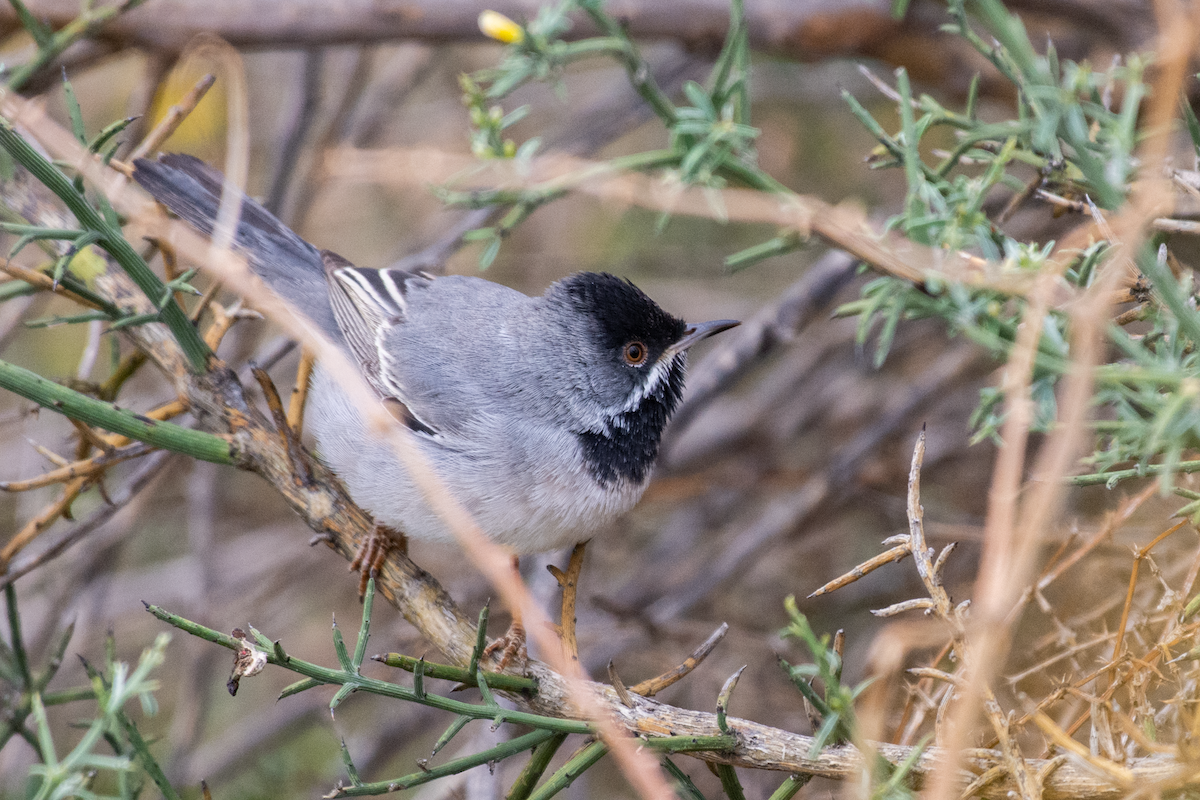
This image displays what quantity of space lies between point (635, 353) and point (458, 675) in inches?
64.2

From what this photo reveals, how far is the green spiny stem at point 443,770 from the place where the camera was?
1.74 m

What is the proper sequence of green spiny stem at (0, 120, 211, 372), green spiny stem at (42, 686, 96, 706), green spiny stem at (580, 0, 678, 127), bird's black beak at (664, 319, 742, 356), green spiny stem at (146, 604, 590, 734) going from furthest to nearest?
bird's black beak at (664, 319, 742, 356)
green spiny stem at (42, 686, 96, 706)
green spiny stem at (580, 0, 678, 127)
green spiny stem at (0, 120, 211, 372)
green spiny stem at (146, 604, 590, 734)

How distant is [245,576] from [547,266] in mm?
2450

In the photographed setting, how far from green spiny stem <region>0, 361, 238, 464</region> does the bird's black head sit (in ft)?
4.18

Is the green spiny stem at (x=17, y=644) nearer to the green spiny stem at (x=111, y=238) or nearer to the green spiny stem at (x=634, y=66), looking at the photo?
the green spiny stem at (x=111, y=238)

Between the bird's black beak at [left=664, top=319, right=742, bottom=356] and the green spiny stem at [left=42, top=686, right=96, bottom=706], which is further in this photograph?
the bird's black beak at [left=664, top=319, right=742, bottom=356]

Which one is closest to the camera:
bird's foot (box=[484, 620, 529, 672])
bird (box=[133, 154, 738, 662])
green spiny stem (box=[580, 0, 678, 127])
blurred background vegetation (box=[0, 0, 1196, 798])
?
green spiny stem (box=[580, 0, 678, 127])

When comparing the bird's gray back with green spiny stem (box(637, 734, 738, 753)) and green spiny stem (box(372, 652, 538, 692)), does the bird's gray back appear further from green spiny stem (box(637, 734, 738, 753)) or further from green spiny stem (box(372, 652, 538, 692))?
green spiny stem (box(637, 734, 738, 753))

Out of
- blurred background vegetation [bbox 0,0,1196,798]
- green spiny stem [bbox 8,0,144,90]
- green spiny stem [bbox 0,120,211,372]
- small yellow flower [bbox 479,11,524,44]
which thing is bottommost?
blurred background vegetation [bbox 0,0,1196,798]

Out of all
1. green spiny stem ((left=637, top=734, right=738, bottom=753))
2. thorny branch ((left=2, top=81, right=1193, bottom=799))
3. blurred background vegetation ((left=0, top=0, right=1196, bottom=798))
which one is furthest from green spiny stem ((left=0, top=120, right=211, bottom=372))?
green spiny stem ((left=637, top=734, right=738, bottom=753))

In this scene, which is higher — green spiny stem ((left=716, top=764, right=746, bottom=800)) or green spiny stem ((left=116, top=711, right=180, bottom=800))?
green spiny stem ((left=116, top=711, right=180, bottom=800))

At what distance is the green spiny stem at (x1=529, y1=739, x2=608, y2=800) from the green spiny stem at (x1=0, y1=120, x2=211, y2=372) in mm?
1426

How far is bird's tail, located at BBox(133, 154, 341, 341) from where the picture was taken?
3.30 metres

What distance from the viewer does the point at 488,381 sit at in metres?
3.29
